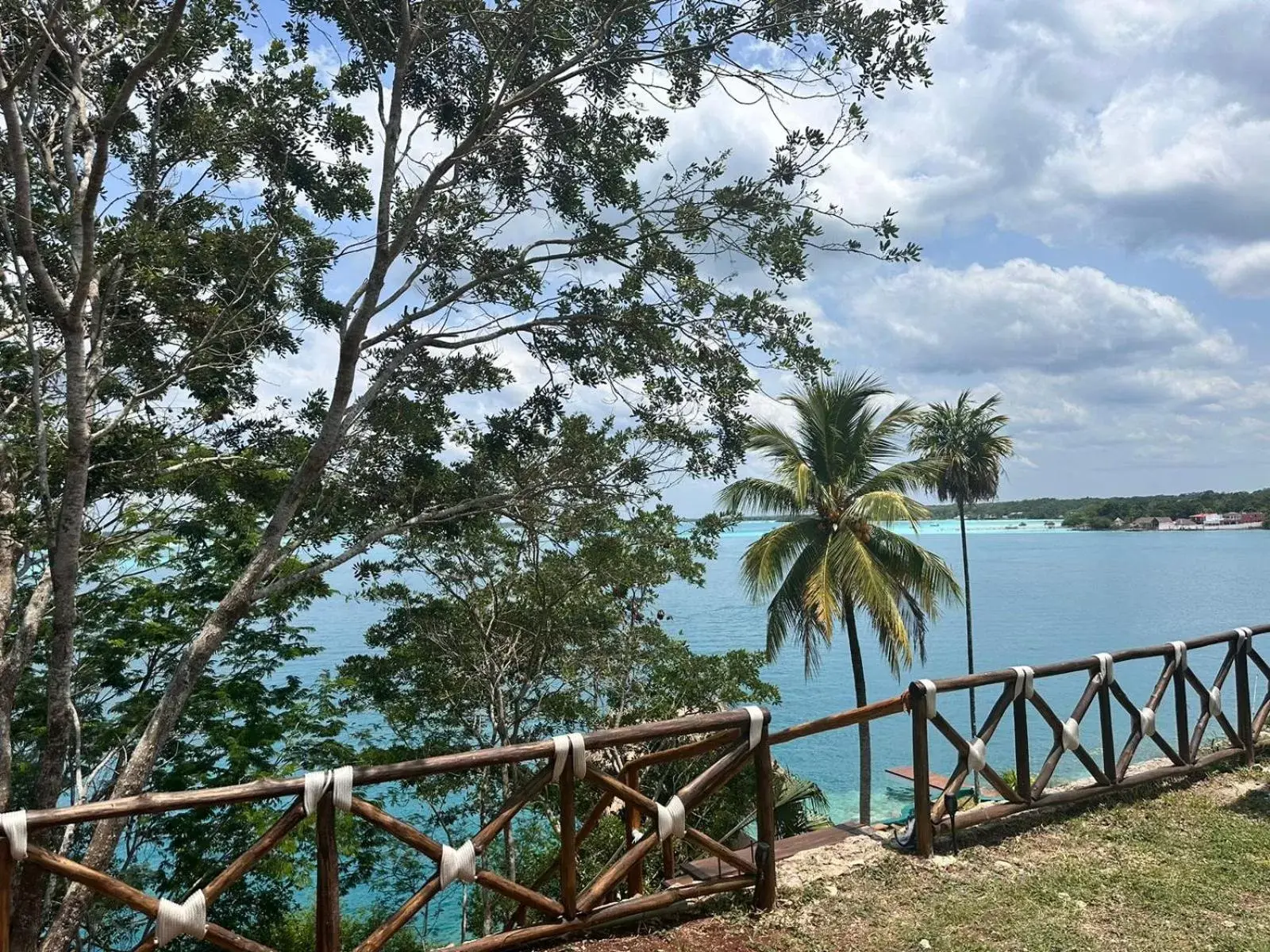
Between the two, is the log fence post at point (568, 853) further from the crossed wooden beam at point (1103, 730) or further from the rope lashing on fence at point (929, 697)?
the crossed wooden beam at point (1103, 730)

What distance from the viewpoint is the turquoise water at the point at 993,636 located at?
104 ft

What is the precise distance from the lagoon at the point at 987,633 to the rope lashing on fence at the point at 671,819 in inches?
239

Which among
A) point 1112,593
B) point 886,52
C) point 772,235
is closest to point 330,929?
point 772,235

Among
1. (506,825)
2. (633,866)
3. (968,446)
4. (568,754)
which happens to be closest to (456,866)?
(506,825)

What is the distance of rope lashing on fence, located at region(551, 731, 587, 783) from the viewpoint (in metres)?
3.72

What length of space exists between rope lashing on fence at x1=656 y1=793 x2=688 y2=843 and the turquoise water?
6.04m

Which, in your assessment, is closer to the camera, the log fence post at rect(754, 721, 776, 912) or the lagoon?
the log fence post at rect(754, 721, 776, 912)

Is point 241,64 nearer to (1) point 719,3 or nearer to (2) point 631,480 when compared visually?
(1) point 719,3

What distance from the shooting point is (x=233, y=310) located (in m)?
7.11

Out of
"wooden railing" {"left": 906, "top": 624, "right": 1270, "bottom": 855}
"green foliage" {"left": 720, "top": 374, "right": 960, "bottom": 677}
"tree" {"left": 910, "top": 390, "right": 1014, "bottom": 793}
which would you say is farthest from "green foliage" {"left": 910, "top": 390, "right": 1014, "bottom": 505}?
"wooden railing" {"left": 906, "top": 624, "right": 1270, "bottom": 855}

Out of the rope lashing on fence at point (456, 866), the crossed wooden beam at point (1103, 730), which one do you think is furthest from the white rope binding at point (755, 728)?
the rope lashing on fence at point (456, 866)

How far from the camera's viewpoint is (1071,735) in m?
5.26

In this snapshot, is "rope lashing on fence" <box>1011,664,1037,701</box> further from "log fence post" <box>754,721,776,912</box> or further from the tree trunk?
the tree trunk

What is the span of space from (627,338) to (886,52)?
285cm
